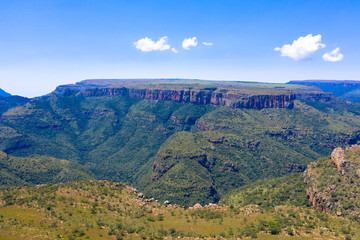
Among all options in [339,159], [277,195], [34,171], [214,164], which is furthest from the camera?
[214,164]

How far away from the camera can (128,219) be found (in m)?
54.3

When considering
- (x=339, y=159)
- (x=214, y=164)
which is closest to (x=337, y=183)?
(x=339, y=159)

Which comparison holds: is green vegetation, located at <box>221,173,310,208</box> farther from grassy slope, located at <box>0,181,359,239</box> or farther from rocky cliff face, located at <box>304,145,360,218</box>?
grassy slope, located at <box>0,181,359,239</box>

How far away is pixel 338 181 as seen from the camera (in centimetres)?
7069

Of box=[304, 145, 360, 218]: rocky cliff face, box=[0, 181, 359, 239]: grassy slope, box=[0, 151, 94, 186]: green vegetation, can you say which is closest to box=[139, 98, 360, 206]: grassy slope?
box=[0, 151, 94, 186]: green vegetation

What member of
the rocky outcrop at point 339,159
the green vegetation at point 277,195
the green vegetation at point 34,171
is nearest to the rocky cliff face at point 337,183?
the rocky outcrop at point 339,159

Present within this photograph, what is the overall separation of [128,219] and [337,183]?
6463 centimetres

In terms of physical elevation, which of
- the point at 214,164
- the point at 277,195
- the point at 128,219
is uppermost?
the point at 128,219

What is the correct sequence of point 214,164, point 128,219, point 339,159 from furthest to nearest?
point 214,164 < point 339,159 < point 128,219

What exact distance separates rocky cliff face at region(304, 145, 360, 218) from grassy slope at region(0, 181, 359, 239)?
30.5ft

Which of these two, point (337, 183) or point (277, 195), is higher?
point (337, 183)

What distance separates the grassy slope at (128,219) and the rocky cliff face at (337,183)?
9296 mm

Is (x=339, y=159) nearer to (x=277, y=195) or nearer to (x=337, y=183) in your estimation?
(x=337, y=183)

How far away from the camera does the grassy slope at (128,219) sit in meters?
44.6
